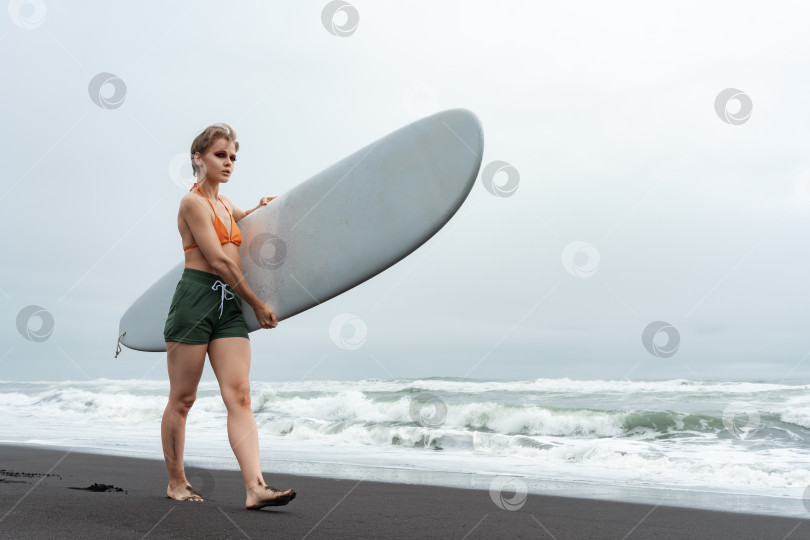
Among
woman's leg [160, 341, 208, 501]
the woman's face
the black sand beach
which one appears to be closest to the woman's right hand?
woman's leg [160, 341, 208, 501]

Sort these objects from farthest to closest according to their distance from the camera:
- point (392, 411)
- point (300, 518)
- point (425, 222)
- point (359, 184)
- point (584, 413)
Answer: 1. point (392, 411)
2. point (584, 413)
3. point (359, 184)
4. point (425, 222)
5. point (300, 518)

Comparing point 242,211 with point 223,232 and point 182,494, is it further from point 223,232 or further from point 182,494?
point 182,494

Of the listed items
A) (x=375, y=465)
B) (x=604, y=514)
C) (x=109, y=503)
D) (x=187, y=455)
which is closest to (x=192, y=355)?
(x=109, y=503)

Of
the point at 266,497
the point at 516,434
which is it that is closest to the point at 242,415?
the point at 266,497

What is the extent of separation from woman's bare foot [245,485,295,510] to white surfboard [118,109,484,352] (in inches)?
27.1

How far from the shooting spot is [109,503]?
2.06m

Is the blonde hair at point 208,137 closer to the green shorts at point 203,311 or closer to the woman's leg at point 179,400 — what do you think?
the green shorts at point 203,311

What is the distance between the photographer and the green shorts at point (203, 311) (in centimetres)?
198

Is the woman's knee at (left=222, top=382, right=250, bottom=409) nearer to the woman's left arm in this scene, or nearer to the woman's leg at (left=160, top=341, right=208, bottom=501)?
the woman's leg at (left=160, top=341, right=208, bottom=501)

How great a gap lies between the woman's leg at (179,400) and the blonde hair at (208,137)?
0.59 m

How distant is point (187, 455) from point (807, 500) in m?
3.54

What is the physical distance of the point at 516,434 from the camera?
22.6 ft

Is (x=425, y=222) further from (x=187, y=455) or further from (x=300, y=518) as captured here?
(x=187, y=455)

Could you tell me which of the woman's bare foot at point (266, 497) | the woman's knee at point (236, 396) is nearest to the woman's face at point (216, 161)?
the woman's knee at point (236, 396)
